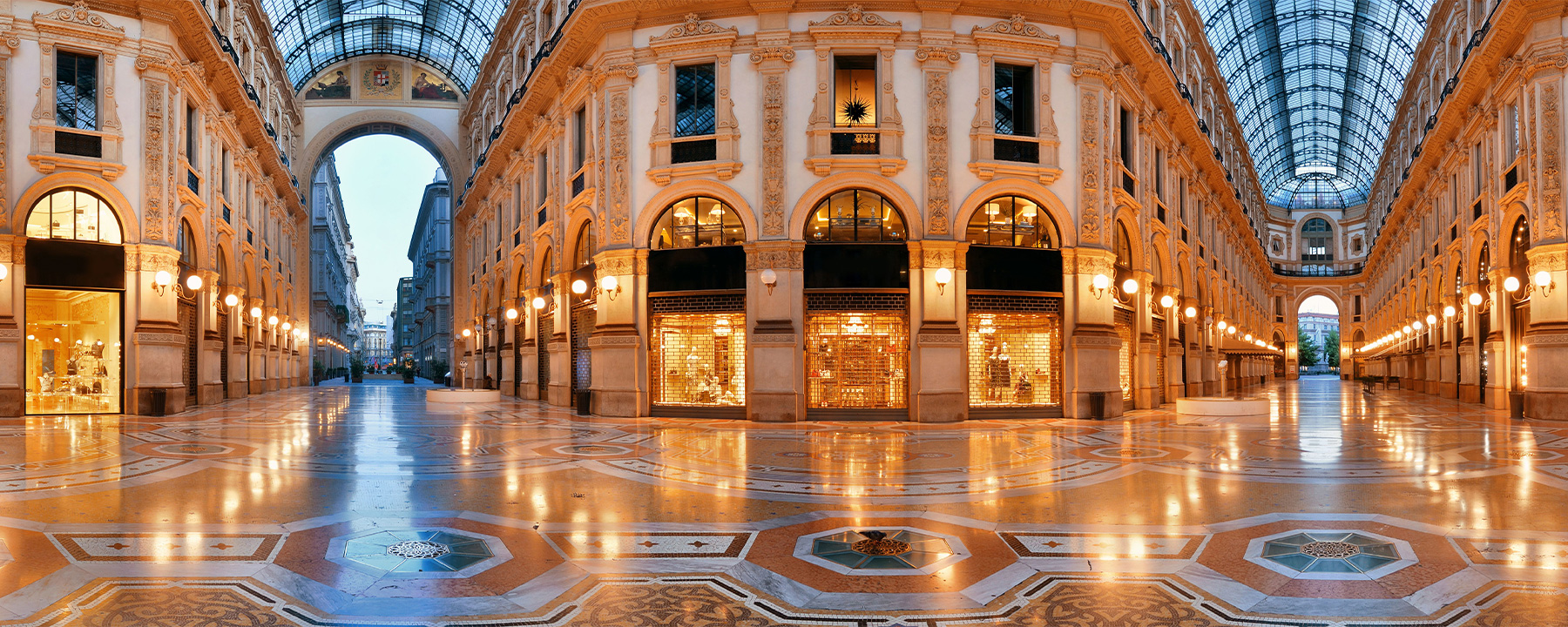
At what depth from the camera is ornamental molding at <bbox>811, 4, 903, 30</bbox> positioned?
2142 centimetres

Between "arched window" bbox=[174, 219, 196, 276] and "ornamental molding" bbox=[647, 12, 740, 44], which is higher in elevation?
"ornamental molding" bbox=[647, 12, 740, 44]

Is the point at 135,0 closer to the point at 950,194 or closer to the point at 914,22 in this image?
the point at 914,22

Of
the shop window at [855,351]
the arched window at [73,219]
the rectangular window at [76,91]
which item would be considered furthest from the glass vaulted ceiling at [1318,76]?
the arched window at [73,219]

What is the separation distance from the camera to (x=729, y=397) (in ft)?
72.5

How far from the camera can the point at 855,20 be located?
21.4 m

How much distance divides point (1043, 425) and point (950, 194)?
5668mm

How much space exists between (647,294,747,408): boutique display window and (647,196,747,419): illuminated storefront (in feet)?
0.07

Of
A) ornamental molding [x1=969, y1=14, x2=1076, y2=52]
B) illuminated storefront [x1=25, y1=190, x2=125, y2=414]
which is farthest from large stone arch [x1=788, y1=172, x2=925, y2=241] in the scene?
illuminated storefront [x1=25, y1=190, x2=125, y2=414]

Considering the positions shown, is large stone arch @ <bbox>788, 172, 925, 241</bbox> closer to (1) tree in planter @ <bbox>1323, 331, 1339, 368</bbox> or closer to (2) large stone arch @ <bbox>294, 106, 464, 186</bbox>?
(2) large stone arch @ <bbox>294, 106, 464, 186</bbox>

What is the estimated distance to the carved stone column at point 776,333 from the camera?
2100 cm

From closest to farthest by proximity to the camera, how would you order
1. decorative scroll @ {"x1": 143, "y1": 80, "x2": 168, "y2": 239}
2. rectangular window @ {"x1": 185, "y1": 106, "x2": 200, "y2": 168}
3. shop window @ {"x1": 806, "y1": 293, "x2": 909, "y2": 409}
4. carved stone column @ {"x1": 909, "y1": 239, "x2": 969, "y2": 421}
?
carved stone column @ {"x1": 909, "y1": 239, "x2": 969, "y2": 421}, shop window @ {"x1": 806, "y1": 293, "x2": 909, "y2": 409}, decorative scroll @ {"x1": 143, "y1": 80, "x2": 168, "y2": 239}, rectangular window @ {"x1": 185, "y1": 106, "x2": 200, "y2": 168}

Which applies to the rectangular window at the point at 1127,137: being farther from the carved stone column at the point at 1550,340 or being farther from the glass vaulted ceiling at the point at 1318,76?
the glass vaulted ceiling at the point at 1318,76

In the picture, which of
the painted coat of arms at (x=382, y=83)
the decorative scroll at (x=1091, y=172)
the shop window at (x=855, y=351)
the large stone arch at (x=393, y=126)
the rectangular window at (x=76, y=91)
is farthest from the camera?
the painted coat of arms at (x=382, y=83)

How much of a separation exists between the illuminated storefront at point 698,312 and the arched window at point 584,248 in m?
3.85
